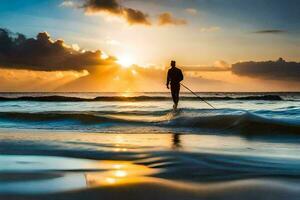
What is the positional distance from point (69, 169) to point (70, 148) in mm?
2243

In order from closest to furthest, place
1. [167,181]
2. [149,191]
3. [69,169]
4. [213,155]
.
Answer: [149,191], [167,181], [69,169], [213,155]

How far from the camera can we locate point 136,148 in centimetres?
745

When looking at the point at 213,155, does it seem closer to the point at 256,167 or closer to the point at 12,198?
the point at 256,167

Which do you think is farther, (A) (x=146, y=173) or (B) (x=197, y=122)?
(B) (x=197, y=122)

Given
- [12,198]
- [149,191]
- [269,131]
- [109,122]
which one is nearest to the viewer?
[12,198]

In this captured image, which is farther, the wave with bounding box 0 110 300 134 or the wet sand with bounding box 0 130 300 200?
the wave with bounding box 0 110 300 134

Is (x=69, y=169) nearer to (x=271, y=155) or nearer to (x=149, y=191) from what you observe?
(x=149, y=191)

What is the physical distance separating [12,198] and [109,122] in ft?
38.0

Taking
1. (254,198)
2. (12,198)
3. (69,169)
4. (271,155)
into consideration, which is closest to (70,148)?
(69,169)

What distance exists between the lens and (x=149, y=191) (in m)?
3.90

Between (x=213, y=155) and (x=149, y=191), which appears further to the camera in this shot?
(x=213, y=155)

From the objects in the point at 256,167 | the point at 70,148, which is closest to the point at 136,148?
the point at 70,148

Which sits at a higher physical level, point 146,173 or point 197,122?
point 146,173

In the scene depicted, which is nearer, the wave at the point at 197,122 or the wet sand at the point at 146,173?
the wet sand at the point at 146,173
